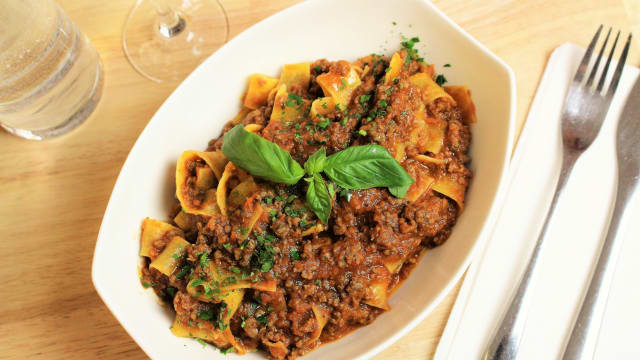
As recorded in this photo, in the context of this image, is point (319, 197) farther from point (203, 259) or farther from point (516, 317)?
point (516, 317)

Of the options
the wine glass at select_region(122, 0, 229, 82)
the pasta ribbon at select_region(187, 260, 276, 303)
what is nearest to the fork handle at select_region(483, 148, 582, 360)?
the pasta ribbon at select_region(187, 260, 276, 303)

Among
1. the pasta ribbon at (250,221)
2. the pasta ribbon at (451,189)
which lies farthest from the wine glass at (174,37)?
the pasta ribbon at (451,189)

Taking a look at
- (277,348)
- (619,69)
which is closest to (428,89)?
(619,69)

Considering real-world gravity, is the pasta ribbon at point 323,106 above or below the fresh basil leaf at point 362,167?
above

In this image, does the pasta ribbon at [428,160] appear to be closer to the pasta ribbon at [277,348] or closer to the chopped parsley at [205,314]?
the pasta ribbon at [277,348]

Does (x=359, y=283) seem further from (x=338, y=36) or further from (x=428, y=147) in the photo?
(x=338, y=36)

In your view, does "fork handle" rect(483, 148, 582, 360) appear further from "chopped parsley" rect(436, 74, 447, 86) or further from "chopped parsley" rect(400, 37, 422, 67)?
"chopped parsley" rect(400, 37, 422, 67)

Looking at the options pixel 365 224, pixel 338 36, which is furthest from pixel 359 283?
pixel 338 36
